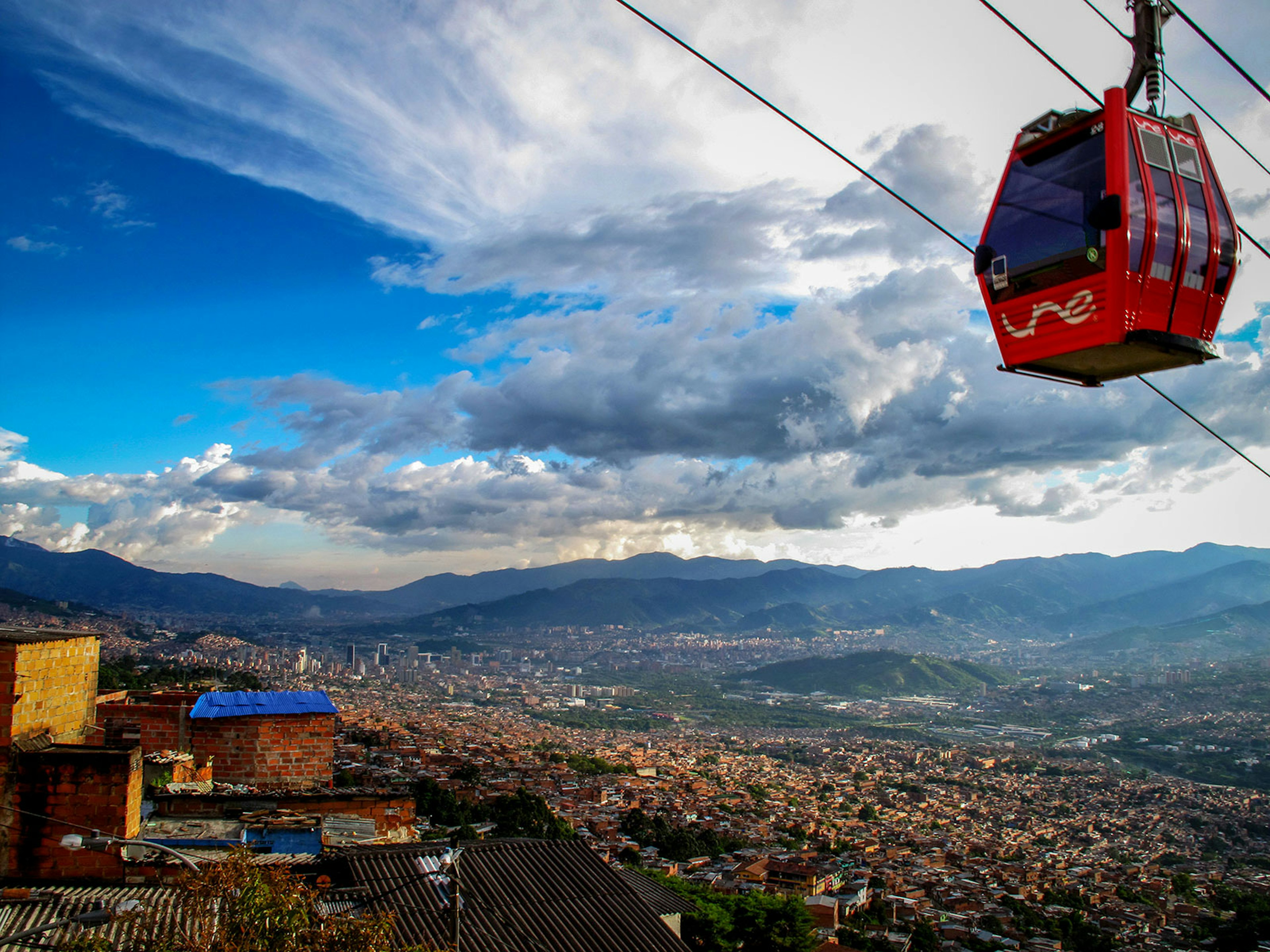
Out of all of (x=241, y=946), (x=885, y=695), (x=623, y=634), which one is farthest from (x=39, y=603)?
(x=623, y=634)

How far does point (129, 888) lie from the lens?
576 centimetres

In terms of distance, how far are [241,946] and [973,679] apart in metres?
131

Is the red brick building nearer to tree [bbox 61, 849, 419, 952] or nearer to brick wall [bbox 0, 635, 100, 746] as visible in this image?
brick wall [bbox 0, 635, 100, 746]

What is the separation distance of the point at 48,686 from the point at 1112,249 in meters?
8.08

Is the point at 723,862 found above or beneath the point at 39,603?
beneath

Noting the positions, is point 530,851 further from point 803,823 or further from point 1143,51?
point 803,823

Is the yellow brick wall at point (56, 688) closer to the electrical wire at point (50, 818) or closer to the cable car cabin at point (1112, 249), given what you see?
the electrical wire at point (50, 818)

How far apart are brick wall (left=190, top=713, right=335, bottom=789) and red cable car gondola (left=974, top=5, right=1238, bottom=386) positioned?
7920mm

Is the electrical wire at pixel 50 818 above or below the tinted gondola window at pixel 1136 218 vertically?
below

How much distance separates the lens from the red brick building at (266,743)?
888cm

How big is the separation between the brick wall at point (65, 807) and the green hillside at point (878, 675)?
378 feet

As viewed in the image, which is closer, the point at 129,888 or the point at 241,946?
the point at 241,946

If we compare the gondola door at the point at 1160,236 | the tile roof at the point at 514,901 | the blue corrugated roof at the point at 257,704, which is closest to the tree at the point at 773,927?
the tile roof at the point at 514,901

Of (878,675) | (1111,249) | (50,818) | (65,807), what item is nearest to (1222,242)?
(1111,249)
